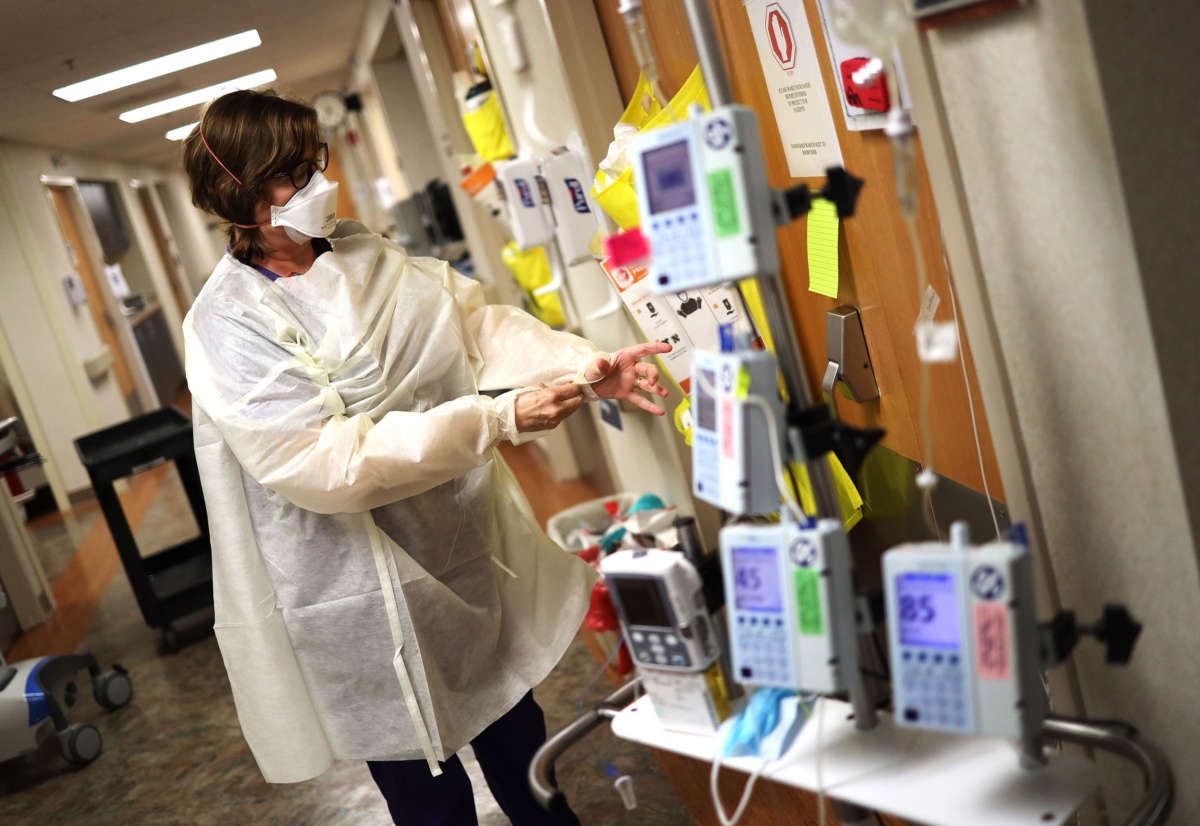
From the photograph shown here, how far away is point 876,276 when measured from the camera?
5.72ft

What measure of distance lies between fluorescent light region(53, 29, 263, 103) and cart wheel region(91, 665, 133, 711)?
4187 millimetres

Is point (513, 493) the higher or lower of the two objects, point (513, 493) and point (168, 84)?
the lower

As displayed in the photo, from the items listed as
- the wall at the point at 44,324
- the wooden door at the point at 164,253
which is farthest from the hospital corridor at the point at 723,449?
the wooden door at the point at 164,253

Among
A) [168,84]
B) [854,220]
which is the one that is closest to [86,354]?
[168,84]

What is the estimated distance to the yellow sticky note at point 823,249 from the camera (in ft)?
6.16

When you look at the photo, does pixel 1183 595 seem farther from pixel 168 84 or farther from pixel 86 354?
pixel 86 354

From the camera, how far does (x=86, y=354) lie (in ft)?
28.8

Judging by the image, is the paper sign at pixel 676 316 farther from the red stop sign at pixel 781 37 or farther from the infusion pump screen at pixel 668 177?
the infusion pump screen at pixel 668 177

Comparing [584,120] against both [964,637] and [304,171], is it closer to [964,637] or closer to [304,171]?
[304,171]

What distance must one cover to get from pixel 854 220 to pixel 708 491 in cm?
84

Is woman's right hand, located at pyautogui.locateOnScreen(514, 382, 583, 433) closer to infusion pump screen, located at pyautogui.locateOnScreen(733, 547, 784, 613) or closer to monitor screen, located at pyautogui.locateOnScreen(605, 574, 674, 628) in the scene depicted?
monitor screen, located at pyautogui.locateOnScreen(605, 574, 674, 628)

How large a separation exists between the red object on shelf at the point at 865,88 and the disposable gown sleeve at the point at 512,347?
0.60m

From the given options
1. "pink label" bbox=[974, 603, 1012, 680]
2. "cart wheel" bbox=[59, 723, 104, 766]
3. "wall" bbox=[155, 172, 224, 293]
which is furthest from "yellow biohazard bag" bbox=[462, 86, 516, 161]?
"wall" bbox=[155, 172, 224, 293]

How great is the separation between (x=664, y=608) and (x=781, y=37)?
108 centimetres
